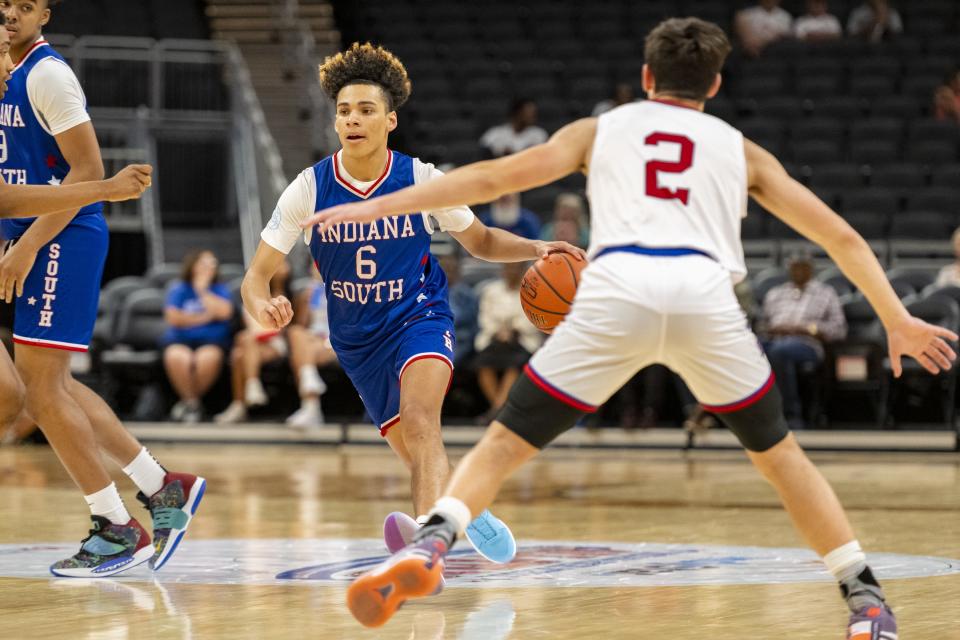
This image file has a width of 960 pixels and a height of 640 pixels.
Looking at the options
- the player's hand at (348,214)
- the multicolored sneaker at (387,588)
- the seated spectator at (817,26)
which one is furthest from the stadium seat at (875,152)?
the multicolored sneaker at (387,588)

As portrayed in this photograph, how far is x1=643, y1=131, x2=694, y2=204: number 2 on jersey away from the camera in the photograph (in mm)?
3686

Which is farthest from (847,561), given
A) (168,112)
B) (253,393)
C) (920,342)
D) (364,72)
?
(168,112)

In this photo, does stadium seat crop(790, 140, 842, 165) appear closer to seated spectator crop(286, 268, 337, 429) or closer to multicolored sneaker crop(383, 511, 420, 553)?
seated spectator crop(286, 268, 337, 429)

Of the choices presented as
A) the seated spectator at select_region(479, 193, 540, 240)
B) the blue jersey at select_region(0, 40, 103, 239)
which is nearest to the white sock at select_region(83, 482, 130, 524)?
Result: the blue jersey at select_region(0, 40, 103, 239)

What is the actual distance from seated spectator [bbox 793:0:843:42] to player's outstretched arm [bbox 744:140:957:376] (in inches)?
481

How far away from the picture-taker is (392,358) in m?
5.21

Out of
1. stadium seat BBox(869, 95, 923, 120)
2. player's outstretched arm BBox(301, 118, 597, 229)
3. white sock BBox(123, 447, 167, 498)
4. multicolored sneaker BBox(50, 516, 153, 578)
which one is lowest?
multicolored sneaker BBox(50, 516, 153, 578)

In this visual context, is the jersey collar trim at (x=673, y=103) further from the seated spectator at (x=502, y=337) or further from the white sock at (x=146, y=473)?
the seated spectator at (x=502, y=337)

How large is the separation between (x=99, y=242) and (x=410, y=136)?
10086mm

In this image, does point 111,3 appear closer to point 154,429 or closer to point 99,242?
point 154,429

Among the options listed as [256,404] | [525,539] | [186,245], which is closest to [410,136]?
[186,245]

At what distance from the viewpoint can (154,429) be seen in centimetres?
1248

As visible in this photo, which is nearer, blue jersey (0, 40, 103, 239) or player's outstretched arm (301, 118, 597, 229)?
player's outstretched arm (301, 118, 597, 229)

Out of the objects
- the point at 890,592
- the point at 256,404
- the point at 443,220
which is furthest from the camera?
the point at 256,404
